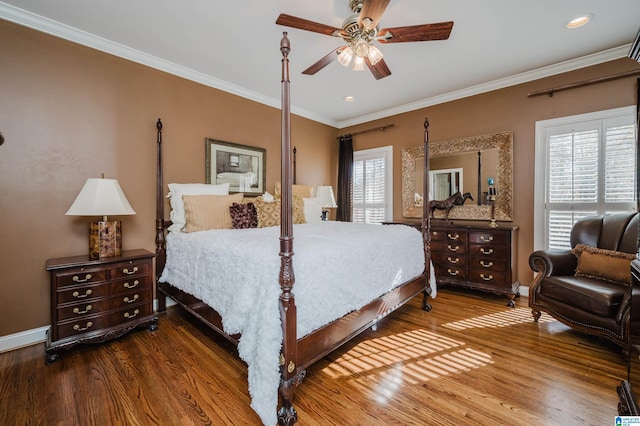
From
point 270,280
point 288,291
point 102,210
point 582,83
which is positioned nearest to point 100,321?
point 102,210

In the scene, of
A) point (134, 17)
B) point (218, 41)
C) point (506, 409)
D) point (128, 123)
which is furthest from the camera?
point (128, 123)

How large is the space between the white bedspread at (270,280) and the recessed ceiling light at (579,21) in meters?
2.38

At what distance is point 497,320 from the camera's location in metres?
2.74

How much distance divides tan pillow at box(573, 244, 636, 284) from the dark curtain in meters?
3.22

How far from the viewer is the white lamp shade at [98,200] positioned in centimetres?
220

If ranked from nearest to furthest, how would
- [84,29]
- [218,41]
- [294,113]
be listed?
[84,29] → [218,41] → [294,113]

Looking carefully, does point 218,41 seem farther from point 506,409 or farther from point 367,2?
point 506,409

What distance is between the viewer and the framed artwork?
3.47 metres

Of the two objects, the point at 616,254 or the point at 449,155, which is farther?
the point at 449,155

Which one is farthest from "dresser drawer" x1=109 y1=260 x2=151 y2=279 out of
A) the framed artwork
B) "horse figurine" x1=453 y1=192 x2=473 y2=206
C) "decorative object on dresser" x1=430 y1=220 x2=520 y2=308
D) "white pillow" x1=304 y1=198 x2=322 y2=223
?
"horse figurine" x1=453 y1=192 x2=473 y2=206

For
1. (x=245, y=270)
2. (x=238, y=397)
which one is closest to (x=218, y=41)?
(x=245, y=270)

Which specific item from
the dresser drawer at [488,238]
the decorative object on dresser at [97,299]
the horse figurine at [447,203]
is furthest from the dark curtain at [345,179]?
the decorative object on dresser at [97,299]

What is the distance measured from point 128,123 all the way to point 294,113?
95.2 inches

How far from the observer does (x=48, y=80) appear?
2.39m
